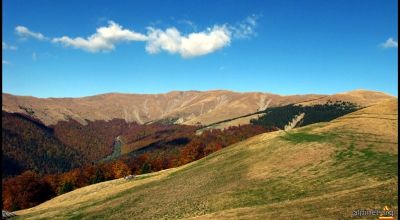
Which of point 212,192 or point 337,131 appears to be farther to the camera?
point 337,131

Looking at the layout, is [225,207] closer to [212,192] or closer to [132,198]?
[212,192]

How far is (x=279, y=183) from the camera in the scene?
55.6m

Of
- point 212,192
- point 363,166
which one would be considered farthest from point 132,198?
point 363,166

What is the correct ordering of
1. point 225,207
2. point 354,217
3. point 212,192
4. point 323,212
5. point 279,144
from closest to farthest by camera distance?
1. point 354,217
2. point 323,212
3. point 225,207
4. point 212,192
5. point 279,144

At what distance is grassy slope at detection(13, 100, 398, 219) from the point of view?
137 ft

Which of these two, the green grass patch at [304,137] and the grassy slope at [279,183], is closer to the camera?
the grassy slope at [279,183]

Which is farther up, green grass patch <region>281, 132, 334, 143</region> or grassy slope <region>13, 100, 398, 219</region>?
green grass patch <region>281, 132, 334, 143</region>

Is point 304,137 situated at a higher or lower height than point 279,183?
higher

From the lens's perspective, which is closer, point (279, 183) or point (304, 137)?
point (279, 183)

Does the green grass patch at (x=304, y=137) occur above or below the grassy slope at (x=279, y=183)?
above

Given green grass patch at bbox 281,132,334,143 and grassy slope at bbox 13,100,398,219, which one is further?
green grass patch at bbox 281,132,334,143

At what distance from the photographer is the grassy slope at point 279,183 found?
41.8m

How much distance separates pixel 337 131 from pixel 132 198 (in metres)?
43.8

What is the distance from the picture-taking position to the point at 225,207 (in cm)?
5066
